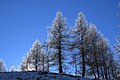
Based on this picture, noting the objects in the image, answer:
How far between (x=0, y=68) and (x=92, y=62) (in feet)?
139

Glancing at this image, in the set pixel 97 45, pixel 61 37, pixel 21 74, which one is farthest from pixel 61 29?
pixel 21 74

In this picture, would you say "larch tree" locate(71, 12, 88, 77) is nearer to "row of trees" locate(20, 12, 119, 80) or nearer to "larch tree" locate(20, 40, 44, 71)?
"row of trees" locate(20, 12, 119, 80)

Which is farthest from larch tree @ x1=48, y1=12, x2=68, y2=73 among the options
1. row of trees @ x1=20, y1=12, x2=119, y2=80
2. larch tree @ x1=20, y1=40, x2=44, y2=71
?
larch tree @ x1=20, y1=40, x2=44, y2=71

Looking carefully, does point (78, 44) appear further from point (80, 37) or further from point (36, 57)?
point (36, 57)

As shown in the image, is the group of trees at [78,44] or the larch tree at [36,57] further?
the larch tree at [36,57]

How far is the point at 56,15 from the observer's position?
4188 cm

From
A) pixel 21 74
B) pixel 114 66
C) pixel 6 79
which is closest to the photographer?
pixel 6 79

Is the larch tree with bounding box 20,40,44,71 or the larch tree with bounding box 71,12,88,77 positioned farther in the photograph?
the larch tree with bounding box 20,40,44,71

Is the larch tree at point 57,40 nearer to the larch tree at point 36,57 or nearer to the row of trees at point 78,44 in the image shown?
the row of trees at point 78,44

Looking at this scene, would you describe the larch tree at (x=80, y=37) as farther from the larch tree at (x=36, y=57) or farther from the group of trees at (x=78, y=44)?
the larch tree at (x=36, y=57)

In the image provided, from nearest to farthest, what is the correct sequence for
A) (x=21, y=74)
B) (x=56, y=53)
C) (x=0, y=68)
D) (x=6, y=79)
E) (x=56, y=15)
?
(x=6, y=79) → (x=21, y=74) → (x=56, y=53) → (x=56, y=15) → (x=0, y=68)

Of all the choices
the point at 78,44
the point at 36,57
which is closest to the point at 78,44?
the point at 78,44

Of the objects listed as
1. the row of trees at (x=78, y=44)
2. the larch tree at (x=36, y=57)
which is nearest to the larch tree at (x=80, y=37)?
the row of trees at (x=78, y=44)

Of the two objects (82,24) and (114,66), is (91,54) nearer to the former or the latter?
(82,24)
